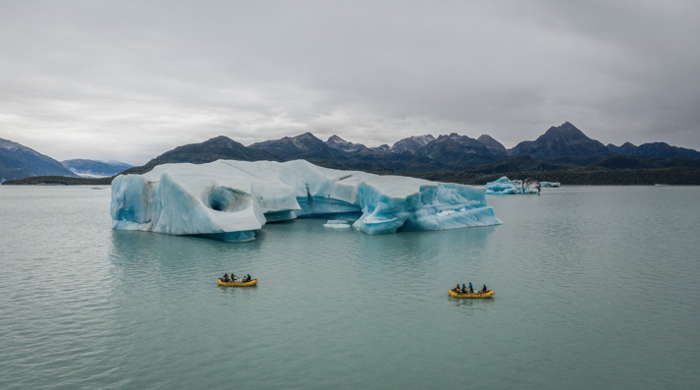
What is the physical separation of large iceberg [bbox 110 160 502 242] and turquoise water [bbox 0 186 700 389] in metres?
3.65

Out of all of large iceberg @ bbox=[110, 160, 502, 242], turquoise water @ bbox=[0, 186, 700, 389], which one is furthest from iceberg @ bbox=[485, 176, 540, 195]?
turquoise water @ bbox=[0, 186, 700, 389]

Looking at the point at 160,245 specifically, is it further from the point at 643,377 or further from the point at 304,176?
the point at 643,377

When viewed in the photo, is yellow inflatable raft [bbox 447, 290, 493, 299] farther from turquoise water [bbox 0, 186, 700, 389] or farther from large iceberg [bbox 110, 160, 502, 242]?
large iceberg [bbox 110, 160, 502, 242]

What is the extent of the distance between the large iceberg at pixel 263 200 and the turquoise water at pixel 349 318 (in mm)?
3651

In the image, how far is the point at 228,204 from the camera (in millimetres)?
28656

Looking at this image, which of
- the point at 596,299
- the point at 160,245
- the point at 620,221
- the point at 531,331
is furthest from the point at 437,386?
the point at 620,221

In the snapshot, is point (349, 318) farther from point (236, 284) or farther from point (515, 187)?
point (515, 187)

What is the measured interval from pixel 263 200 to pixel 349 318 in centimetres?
2159

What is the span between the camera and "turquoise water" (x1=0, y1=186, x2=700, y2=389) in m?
9.05

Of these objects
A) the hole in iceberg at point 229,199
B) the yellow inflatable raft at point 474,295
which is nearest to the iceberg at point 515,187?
the hole in iceberg at point 229,199

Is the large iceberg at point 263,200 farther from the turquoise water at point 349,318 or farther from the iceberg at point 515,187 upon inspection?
the iceberg at point 515,187

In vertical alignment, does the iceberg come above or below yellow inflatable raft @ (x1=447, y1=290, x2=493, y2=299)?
above

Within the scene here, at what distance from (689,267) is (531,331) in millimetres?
12904

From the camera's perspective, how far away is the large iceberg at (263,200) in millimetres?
26484
